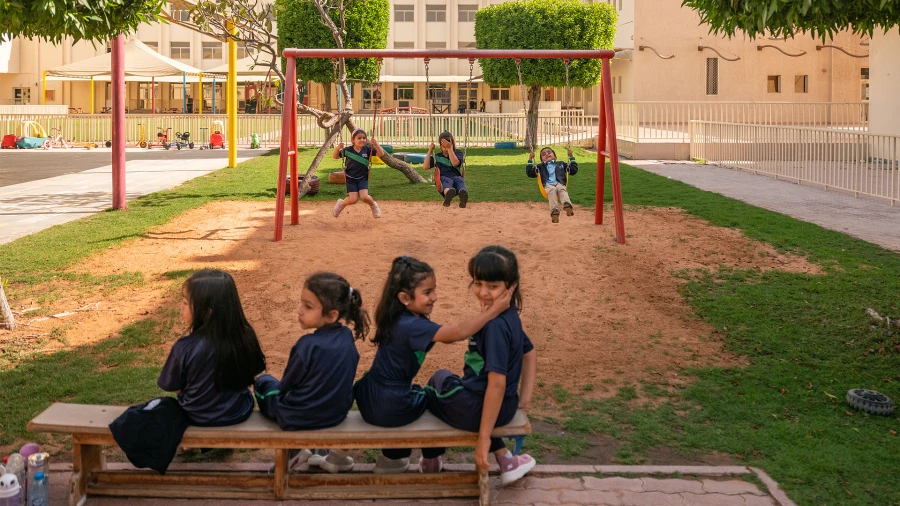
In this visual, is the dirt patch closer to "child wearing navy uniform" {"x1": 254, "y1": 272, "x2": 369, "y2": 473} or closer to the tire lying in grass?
the tire lying in grass

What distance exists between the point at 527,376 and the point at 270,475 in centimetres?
127

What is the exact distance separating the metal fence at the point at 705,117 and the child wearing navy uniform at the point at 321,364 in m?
21.0

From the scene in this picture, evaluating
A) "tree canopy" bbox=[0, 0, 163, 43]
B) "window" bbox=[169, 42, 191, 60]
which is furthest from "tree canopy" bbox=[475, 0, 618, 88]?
"window" bbox=[169, 42, 191, 60]


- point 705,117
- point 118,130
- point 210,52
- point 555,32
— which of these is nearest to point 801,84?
point 705,117

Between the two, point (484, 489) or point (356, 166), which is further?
point (356, 166)

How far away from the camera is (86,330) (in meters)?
7.63

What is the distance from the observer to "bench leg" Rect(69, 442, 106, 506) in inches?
166

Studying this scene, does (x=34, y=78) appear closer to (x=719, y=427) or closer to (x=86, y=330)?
(x=86, y=330)

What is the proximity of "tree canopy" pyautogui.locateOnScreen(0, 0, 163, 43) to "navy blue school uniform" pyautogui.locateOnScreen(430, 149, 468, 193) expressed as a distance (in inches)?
163

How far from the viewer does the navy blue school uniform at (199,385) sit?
171 inches

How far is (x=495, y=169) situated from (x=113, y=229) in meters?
9.46

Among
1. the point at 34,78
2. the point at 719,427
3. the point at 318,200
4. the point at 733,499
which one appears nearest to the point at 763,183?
the point at 318,200

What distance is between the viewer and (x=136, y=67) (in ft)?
113

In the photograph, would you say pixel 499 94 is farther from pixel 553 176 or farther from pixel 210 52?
pixel 553 176
